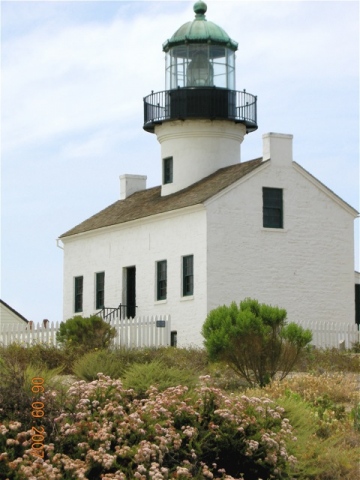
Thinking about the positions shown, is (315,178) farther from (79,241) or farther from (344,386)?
(344,386)

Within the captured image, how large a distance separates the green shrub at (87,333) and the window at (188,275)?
4897mm

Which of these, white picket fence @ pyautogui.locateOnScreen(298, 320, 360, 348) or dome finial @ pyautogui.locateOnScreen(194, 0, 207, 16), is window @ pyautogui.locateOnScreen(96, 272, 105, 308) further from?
dome finial @ pyautogui.locateOnScreen(194, 0, 207, 16)

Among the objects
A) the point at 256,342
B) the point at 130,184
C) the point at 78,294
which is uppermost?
the point at 130,184

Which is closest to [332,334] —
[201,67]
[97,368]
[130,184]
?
[201,67]

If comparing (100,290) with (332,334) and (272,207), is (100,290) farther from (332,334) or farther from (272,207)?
(332,334)

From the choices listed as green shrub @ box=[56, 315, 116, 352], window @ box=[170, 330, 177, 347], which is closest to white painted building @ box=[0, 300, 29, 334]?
window @ box=[170, 330, 177, 347]

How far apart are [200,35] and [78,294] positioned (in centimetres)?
1053

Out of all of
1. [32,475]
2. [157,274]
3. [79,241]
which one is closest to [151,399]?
[32,475]


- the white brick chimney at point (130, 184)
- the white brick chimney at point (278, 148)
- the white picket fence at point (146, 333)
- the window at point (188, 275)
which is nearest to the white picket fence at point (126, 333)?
the white picket fence at point (146, 333)

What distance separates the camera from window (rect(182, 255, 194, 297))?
107ft

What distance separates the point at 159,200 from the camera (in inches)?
1448

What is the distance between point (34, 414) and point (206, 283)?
20455 millimetres

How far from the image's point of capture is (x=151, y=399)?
12.5m

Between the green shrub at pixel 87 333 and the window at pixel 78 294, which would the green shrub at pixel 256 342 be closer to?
the green shrub at pixel 87 333
